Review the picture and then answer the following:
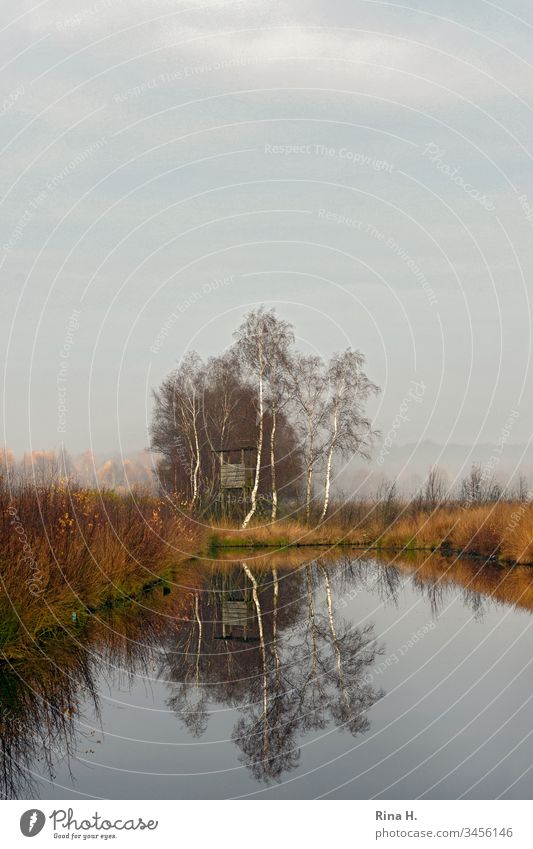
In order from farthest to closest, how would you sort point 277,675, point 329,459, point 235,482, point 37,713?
point 329,459, point 235,482, point 277,675, point 37,713

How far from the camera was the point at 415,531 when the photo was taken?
34.5 meters

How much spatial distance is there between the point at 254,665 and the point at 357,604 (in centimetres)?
699

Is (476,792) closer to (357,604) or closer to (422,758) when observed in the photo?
(422,758)

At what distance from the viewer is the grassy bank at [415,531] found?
85.9 feet

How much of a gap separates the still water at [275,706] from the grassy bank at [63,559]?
0.41 metres

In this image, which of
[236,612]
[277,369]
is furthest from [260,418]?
[236,612]

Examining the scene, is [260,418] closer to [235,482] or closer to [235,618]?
[235,482]

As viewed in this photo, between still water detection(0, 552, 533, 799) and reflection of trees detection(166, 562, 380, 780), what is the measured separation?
0.02m

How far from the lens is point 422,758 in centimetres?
702

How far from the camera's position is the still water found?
6.45 m

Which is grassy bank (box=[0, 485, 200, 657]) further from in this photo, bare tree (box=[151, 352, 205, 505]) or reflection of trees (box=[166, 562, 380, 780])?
bare tree (box=[151, 352, 205, 505])

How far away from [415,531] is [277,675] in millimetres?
25318

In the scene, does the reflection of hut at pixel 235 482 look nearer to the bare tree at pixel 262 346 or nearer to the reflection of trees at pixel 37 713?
the bare tree at pixel 262 346

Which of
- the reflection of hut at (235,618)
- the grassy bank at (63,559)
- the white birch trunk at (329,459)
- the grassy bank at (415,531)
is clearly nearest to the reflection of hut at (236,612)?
the reflection of hut at (235,618)
